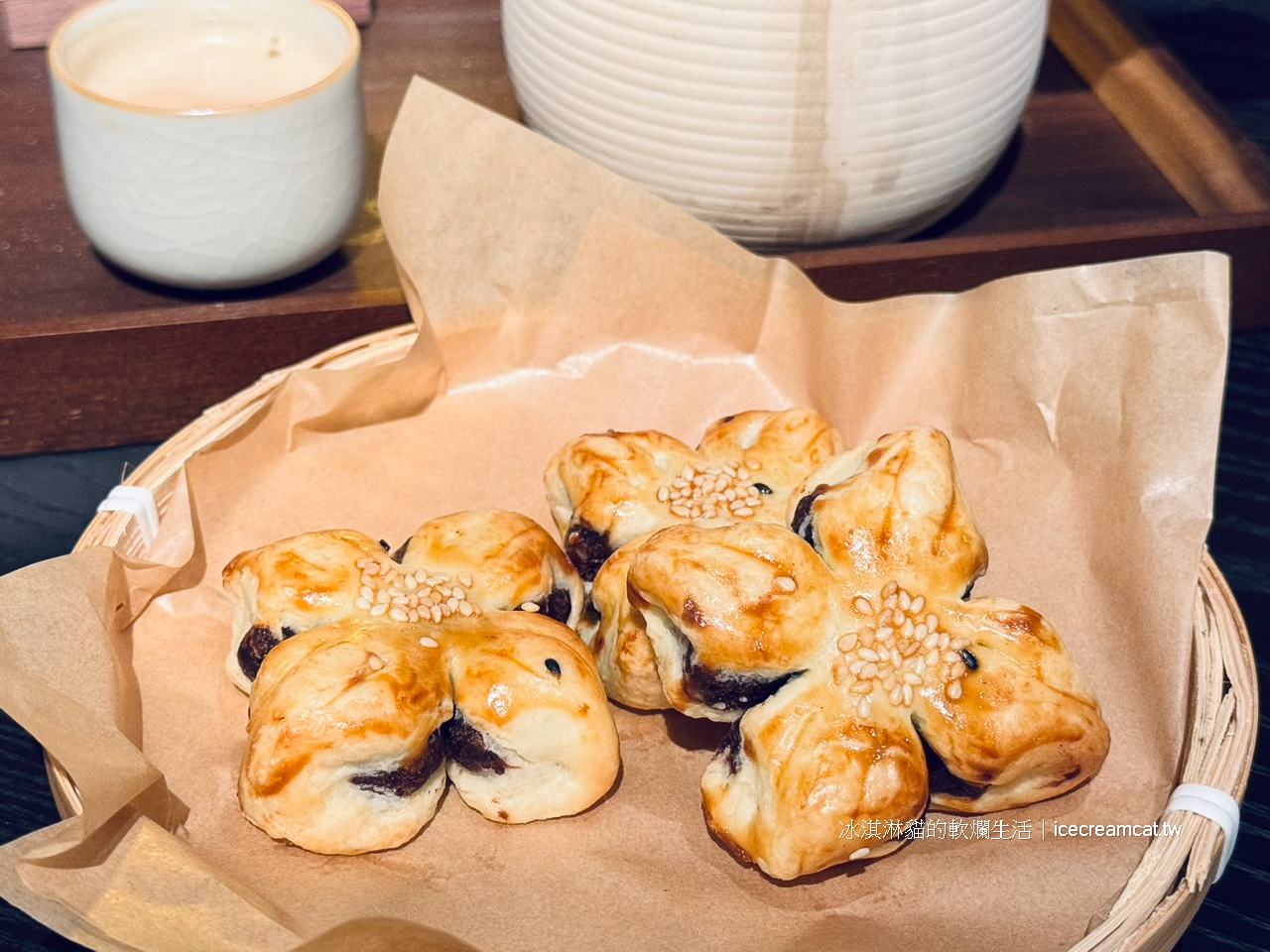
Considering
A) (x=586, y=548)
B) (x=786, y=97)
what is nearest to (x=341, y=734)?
(x=586, y=548)

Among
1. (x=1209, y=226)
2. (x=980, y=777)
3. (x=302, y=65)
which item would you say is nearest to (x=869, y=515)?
(x=980, y=777)

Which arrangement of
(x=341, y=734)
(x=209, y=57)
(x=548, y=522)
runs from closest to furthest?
(x=341, y=734), (x=548, y=522), (x=209, y=57)

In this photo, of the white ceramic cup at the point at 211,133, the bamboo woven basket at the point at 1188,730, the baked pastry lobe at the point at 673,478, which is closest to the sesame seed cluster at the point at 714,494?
the baked pastry lobe at the point at 673,478

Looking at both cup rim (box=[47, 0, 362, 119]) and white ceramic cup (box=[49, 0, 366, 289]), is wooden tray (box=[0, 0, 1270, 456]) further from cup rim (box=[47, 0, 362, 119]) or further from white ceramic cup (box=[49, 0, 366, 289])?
cup rim (box=[47, 0, 362, 119])

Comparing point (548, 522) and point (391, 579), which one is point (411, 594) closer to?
point (391, 579)

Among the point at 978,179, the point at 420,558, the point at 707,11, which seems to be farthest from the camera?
the point at 978,179

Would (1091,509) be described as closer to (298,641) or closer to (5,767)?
(298,641)

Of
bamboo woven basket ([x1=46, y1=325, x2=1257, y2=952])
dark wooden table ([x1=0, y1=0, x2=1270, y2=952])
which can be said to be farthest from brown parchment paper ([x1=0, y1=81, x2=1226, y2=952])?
dark wooden table ([x1=0, y1=0, x2=1270, y2=952])

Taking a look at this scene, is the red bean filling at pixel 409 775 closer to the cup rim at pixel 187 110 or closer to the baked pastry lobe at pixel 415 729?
the baked pastry lobe at pixel 415 729
